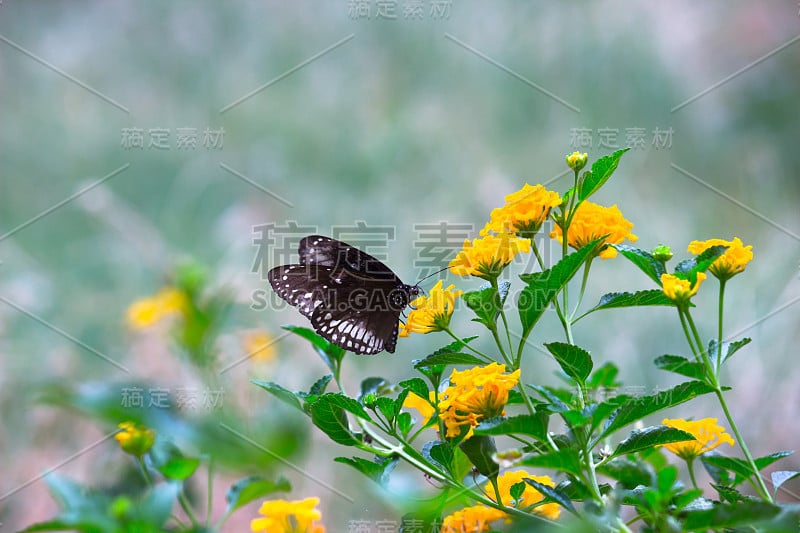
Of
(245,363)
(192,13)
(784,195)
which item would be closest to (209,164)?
(192,13)

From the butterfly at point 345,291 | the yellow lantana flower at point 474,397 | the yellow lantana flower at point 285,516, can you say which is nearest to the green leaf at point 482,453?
the yellow lantana flower at point 474,397

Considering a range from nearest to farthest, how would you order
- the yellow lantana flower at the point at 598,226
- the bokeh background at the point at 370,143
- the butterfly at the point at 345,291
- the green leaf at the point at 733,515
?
the green leaf at the point at 733,515
the yellow lantana flower at the point at 598,226
the butterfly at the point at 345,291
the bokeh background at the point at 370,143

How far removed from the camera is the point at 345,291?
1007 mm

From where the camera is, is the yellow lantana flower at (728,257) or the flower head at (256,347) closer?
the yellow lantana flower at (728,257)

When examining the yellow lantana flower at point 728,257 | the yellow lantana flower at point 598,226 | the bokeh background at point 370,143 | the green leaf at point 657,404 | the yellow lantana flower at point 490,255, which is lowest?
the green leaf at point 657,404

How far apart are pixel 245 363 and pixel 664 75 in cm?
200

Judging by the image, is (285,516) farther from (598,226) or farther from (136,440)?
(598,226)

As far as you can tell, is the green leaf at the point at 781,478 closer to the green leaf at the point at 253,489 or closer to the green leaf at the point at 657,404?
the green leaf at the point at 657,404

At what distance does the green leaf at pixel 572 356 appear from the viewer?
56 centimetres

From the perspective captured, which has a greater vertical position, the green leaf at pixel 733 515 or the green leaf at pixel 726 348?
the green leaf at pixel 726 348

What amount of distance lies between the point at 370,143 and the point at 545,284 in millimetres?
2007

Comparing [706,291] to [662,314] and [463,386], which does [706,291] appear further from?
[463,386]

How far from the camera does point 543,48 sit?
8.39 feet

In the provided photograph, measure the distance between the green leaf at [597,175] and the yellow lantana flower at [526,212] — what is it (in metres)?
0.03
